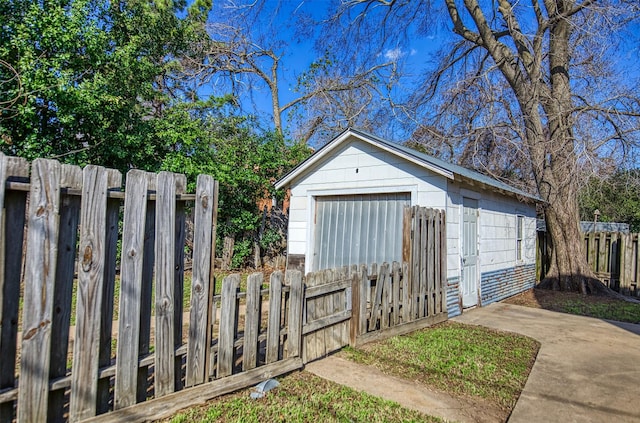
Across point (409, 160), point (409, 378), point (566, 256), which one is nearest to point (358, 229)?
point (409, 160)

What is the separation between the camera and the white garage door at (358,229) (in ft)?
23.0

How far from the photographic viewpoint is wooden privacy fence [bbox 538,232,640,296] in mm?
9711

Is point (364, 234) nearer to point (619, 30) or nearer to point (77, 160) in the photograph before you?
point (77, 160)

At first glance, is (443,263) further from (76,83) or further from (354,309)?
(76,83)

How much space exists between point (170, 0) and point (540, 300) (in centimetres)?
1446

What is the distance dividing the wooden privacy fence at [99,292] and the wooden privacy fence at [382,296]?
104 centimetres

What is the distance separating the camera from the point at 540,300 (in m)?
8.71

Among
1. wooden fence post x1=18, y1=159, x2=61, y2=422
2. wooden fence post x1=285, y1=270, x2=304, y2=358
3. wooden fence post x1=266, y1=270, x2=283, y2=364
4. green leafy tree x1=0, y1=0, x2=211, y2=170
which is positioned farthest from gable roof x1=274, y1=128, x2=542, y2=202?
wooden fence post x1=18, y1=159, x2=61, y2=422

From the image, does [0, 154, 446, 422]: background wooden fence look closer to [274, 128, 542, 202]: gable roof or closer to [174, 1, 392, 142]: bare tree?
[274, 128, 542, 202]: gable roof

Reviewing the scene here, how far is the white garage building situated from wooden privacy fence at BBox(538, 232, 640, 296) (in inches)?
119

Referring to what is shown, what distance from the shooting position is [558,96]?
35.2 feet

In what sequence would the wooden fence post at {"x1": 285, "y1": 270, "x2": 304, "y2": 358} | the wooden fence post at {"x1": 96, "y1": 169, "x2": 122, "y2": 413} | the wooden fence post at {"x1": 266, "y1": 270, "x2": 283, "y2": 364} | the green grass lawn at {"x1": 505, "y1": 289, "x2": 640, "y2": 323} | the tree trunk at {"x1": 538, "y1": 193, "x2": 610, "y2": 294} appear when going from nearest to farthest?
1. the wooden fence post at {"x1": 96, "y1": 169, "x2": 122, "y2": 413}
2. the wooden fence post at {"x1": 266, "y1": 270, "x2": 283, "y2": 364}
3. the wooden fence post at {"x1": 285, "y1": 270, "x2": 304, "y2": 358}
4. the green grass lawn at {"x1": 505, "y1": 289, "x2": 640, "y2": 323}
5. the tree trunk at {"x1": 538, "y1": 193, "x2": 610, "y2": 294}

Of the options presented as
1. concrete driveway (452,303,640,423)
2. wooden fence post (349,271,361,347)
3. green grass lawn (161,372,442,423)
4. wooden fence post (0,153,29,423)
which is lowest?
concrete driveway (452,303,640,423)

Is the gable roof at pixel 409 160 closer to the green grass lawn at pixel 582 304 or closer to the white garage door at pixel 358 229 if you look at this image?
the white garage door at pixel 358 229
